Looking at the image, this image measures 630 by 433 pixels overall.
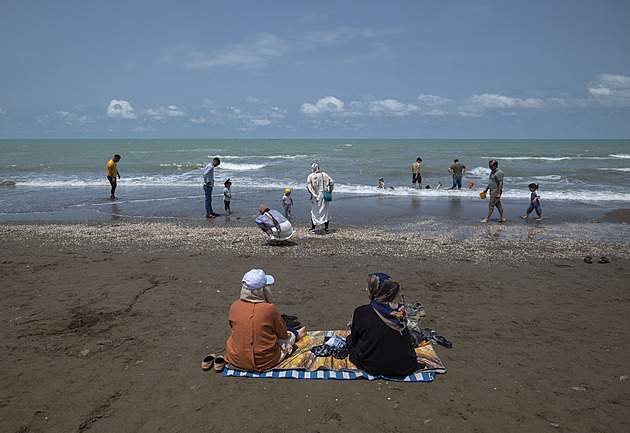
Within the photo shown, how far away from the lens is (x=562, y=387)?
403cm

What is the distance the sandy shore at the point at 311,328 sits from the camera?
12.1 feet

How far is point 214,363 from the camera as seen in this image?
4.40 metres

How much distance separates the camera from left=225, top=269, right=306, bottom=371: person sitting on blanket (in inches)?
166

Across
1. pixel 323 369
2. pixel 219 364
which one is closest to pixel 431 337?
pixel 323 369

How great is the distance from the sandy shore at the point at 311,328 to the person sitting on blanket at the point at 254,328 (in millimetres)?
234

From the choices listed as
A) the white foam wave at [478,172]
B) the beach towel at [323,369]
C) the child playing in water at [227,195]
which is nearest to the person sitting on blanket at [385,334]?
the beach towel at [323,369]

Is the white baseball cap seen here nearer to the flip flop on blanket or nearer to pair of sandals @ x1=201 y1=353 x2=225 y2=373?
pair of sandals @ x1=201 y1=353 x2=225 y2=373

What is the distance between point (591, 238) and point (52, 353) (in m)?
11.6

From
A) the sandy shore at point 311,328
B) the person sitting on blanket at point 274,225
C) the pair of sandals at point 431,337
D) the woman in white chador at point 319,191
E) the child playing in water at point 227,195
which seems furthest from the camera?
the child playing in water at point 227,195

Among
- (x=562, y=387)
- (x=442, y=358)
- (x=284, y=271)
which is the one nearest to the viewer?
(x=562, y=387)

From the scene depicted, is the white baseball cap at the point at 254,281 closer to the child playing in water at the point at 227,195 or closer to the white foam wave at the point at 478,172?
the child playing in water at the point at 227,195

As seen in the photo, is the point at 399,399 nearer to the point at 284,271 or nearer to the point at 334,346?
the point at 334,346

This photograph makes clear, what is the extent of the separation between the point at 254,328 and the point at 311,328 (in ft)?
4.43

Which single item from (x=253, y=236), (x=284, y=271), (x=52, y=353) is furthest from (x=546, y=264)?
(x=52, y=353)
